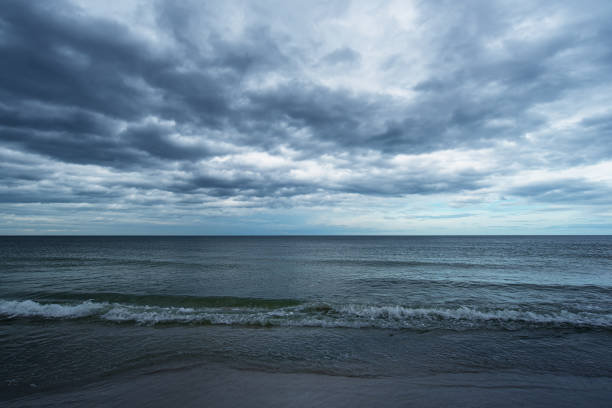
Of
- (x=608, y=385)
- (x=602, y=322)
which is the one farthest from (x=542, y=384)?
(x=602, y=322)

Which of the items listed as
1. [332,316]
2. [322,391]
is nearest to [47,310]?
[332,316]

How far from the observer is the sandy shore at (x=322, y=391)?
586 cm

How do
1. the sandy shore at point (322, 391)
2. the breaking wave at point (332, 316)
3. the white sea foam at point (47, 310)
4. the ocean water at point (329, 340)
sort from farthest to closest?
the white sea foam at point (47, 310) < the breaking wave at point (332, 316) < the ocean water at point (329, 340) < the sandy shore at point (322, 391)

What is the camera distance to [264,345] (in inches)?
354

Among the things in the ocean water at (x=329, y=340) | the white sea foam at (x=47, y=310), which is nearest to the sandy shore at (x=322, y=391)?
the ocean water at (x=329, y=340)

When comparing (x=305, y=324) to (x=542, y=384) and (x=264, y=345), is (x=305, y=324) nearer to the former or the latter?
(x=264, y=345)

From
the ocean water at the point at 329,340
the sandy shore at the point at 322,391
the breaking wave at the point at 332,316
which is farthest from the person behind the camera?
the breaking wave at the point at 332,316

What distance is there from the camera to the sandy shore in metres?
5.86

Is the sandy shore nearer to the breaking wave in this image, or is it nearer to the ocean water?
the ocean water

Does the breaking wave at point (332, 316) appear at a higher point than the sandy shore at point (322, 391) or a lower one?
lower

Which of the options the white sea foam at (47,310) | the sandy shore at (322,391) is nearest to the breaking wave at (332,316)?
the white sea foam at (47,310)

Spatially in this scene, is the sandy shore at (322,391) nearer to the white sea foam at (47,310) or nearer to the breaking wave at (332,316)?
the breaking wave at (332,316)

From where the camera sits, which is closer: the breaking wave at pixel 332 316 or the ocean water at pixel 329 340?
the ocean water at pixel 329 340

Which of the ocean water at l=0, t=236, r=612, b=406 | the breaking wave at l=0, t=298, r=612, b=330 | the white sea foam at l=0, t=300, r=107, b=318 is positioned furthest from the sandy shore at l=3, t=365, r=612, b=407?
the white sea foam at l=0, t=300, r=107, b=318
